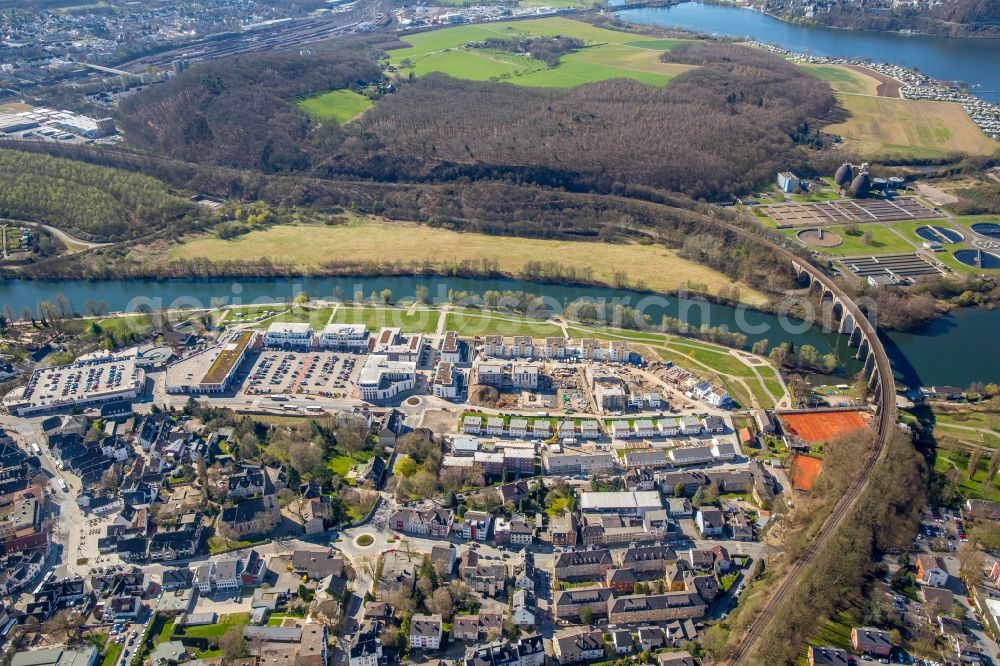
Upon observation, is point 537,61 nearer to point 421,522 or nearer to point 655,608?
point 421,522

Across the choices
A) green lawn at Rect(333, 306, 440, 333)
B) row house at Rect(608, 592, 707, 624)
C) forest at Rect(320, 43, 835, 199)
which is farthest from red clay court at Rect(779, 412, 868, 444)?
forest at Rect(320, 43, 835, 199)

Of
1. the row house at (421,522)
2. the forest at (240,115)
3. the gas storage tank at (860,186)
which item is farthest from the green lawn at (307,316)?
the gas storage tank at (860,186)

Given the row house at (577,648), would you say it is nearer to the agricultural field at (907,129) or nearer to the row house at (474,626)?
the row house at (474,626)

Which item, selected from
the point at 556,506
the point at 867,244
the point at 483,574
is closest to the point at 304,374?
the point at 556,506

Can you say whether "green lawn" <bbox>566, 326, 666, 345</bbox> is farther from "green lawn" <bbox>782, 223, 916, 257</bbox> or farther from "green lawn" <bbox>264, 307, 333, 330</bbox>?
"green lawn" <bbox>782, 223, 916, 257</bbox>

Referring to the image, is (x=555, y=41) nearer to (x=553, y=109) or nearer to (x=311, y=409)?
(x=553, y=109)

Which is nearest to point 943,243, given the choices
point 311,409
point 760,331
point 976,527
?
point 760,331
